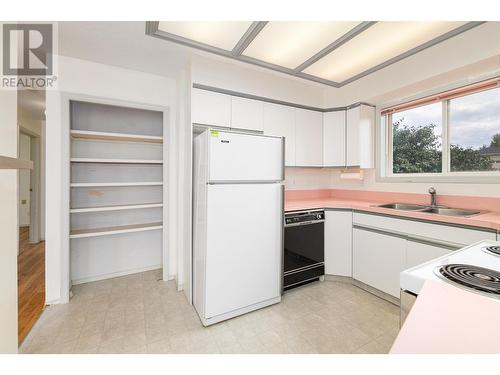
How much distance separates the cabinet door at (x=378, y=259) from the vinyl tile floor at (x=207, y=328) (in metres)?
0.17

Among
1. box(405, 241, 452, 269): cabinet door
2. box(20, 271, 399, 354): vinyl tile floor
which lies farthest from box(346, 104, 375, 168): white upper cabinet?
box(20, 271, 399, 354): vinyl tile floor

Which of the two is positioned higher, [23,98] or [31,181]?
[23,98]

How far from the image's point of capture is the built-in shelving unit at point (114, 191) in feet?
8.45

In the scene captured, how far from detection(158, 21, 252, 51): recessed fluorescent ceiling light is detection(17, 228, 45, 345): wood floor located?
2631 mm

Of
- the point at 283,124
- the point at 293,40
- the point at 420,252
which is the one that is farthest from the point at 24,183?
the point at 420,252

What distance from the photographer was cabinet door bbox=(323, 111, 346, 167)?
288 cm

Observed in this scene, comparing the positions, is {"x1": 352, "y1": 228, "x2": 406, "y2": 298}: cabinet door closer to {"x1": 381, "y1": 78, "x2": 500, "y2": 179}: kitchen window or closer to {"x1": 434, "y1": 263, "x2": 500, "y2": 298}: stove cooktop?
{"x1": 381, "y1": 78, "x2": 500, "y2": 179}: kitchen window

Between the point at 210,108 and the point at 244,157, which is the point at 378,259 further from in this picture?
the point at 210,108

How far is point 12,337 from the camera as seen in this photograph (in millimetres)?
1152

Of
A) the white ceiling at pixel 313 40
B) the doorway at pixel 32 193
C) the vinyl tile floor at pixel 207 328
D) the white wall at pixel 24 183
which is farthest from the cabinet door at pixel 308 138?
the white wall at pixel 24 183

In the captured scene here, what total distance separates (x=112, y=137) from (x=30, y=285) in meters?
1.88
